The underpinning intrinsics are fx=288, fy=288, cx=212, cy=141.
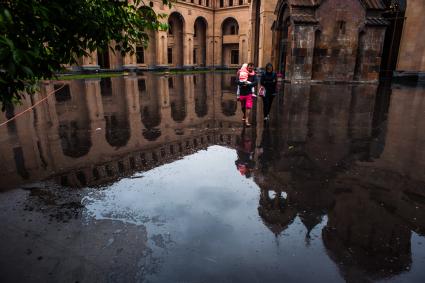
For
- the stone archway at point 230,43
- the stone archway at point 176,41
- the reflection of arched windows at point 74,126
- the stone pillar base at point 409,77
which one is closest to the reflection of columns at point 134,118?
the reflection of arched windows at point 74,126

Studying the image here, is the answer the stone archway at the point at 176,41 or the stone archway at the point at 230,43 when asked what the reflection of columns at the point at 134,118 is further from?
the stone archway at the point at 230,43

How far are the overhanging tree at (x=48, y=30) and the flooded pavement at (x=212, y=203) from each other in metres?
1.83

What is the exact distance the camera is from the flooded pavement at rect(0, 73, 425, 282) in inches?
121

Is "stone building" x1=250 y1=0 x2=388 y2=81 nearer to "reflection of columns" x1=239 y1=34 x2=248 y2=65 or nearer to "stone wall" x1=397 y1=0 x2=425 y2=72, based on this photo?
"stone wall" x1=397 y1=0 x2=425 y2=72

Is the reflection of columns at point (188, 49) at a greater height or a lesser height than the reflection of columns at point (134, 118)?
greater

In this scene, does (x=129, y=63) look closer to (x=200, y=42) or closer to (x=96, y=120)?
(x=200, y=42)

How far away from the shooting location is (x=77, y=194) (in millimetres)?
4664

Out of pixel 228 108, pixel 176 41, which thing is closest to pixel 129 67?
pixel 176 41

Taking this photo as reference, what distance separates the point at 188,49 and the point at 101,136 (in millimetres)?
40145

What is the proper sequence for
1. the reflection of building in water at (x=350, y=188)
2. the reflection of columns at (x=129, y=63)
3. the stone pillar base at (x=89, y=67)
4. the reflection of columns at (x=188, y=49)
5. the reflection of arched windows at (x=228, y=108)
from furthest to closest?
the reflection of columns at (x=188, y=49) → the reflection of columns at (x=129, y=63) → the stone pillar base at (x=89, y=67) → the reflection of arched windows at (x=228, y=108) → the reflection of building in water at (x=350, y=188)

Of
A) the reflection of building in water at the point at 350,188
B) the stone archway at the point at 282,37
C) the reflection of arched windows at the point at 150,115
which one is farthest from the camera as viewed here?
the stone archway at the point at 282,37

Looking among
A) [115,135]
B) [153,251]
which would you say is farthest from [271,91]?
[153,251]

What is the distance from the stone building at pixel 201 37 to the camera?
41281 mm

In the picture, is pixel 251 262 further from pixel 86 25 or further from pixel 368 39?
pixel 368 39
